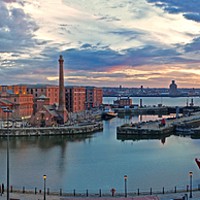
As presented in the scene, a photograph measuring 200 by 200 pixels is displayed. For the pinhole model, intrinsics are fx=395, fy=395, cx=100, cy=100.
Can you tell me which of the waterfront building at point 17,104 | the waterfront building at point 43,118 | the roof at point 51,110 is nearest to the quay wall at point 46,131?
the waterfront building at point 43,118

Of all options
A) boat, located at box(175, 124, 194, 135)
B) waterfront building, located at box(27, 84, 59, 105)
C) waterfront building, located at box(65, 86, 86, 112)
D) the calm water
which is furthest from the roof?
waterfront building, located at box(65, 86, 86, 112)

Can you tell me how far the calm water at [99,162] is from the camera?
17688 mm

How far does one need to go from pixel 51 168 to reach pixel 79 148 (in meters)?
7.95

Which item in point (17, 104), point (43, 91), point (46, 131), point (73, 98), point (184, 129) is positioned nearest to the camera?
point (46, 131)

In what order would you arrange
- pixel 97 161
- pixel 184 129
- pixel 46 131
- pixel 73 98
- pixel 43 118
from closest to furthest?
1. pixel 97 161
2. pixel 46 131
3. pixel 43 118
4. pixel 184 129
5. pixel 73 98

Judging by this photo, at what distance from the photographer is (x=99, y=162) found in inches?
908

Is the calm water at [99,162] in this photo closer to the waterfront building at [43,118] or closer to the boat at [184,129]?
the waterfront building at [43,118]

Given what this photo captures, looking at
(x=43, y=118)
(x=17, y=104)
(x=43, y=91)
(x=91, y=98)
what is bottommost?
(x=43, y=118)

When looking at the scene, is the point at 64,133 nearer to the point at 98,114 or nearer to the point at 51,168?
the point at 51,168

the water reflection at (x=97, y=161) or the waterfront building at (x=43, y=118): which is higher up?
the waterfront building at (x=43, y=118)

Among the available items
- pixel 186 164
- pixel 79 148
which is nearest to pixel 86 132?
pixel 79 148

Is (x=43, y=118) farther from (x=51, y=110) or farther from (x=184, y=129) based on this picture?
(x=184, y=129)

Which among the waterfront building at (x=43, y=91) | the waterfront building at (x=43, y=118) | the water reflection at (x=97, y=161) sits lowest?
the water reflection at (x=97, y=161)

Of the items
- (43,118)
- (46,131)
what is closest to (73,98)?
(43,118)
